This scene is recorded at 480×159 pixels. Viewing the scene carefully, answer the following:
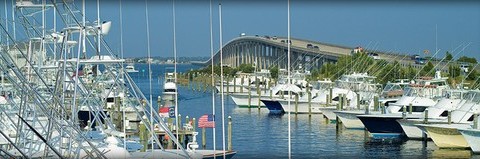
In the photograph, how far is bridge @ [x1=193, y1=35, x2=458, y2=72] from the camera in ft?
239

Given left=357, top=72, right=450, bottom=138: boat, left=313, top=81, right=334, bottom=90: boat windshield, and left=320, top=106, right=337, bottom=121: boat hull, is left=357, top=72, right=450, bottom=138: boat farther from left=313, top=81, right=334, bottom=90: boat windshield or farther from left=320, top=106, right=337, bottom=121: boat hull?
left=313, top=81, right=334, bottom=90: boat windshield

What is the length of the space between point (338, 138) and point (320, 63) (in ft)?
149

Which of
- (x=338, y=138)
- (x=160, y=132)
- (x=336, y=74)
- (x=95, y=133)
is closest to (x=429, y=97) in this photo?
(x=338, y=138)

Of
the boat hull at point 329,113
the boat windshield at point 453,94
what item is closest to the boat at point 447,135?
the boat windshield at point 453,94

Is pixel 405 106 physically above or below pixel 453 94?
below

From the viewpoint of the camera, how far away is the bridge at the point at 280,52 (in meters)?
72.9

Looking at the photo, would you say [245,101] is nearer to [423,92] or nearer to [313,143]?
[423,92]

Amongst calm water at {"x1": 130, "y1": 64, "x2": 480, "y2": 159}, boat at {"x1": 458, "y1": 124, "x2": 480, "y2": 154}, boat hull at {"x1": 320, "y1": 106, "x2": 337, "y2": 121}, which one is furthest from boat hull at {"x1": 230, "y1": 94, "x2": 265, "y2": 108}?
boat at {"x1": 458, "y1": 124, "x2": 480, "y2": 154}

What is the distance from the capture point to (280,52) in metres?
80.9

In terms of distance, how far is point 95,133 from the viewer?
16891 millimetres

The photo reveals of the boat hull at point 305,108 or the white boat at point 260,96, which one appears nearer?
the boat hull at point 305,108

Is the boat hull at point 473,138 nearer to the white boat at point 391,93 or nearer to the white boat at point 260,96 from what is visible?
the white boat at point 391,93

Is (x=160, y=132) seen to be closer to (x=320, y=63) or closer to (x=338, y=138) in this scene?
(x=338, y=138)

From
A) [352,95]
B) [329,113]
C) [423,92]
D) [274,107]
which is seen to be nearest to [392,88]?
[352,95]
